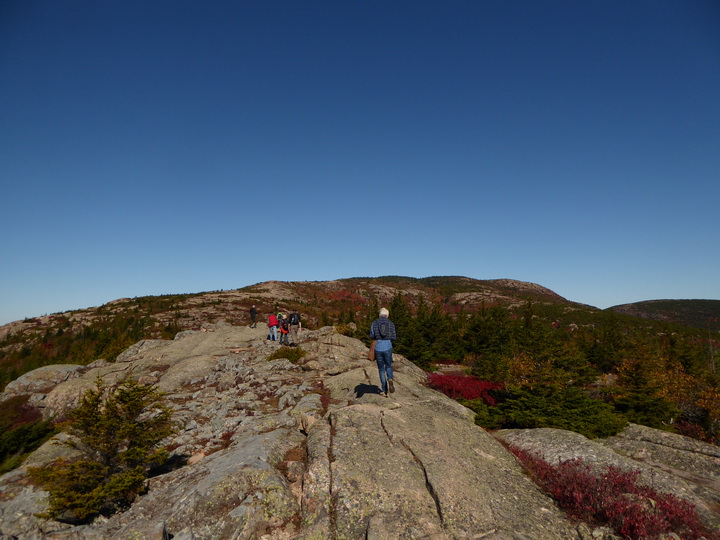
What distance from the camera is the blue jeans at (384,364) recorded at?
10.4 meters

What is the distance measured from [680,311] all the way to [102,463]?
649ft

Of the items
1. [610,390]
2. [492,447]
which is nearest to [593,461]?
[492,447]

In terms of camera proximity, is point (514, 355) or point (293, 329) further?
point (514, 355)

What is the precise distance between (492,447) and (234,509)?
6475 millimetres

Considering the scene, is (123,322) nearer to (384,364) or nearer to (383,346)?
(384,364)

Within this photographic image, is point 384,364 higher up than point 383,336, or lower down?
lower down

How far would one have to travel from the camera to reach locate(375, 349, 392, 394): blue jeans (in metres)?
10.4

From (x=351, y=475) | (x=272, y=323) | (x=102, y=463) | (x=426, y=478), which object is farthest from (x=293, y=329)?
(x=426, y=478)

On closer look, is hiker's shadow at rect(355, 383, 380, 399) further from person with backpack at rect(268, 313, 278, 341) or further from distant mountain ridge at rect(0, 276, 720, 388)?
distant mountain ridge at rect(0, 276, 720, 388)

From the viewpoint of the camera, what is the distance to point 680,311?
139250mm

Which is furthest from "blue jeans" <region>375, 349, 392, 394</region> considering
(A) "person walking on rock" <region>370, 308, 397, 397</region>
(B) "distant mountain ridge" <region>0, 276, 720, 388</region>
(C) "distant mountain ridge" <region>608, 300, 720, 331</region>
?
(C) "distant mountain ridge" <region>608, 300, 720, 331</region>

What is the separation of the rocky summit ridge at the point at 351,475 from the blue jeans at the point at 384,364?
2.00ft

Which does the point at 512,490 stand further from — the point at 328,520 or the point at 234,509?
the point at 234,509

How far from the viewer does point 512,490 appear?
6.55 metres
